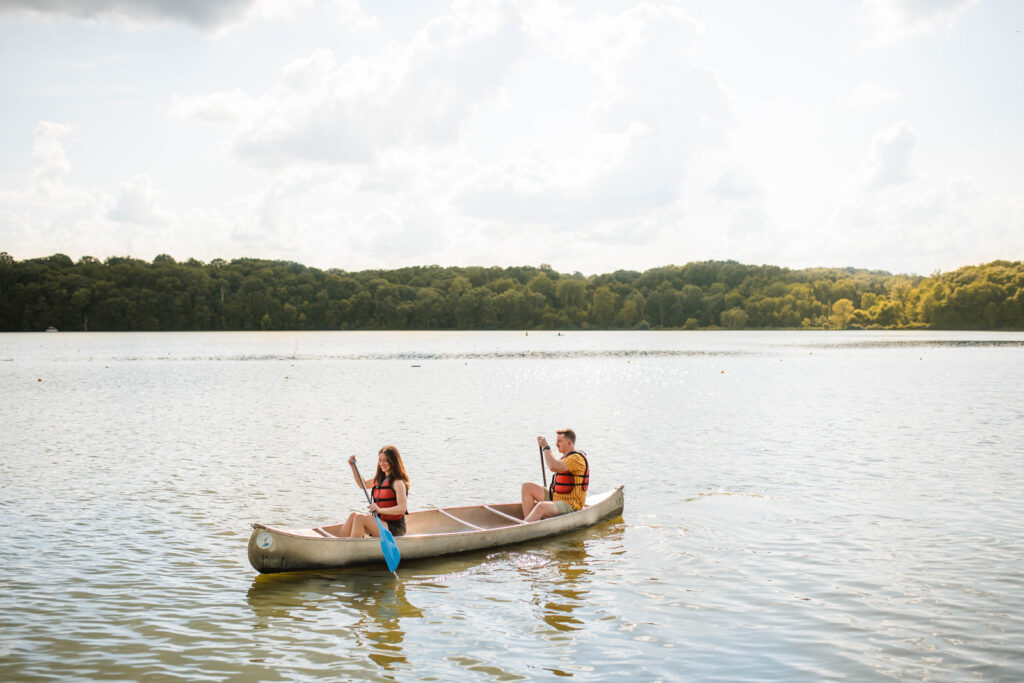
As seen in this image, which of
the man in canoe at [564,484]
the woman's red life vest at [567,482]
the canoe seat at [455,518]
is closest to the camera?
the canoe seat at [455,518]

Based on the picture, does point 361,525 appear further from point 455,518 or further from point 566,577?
point 566,577

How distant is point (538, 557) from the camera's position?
12312 millimetres

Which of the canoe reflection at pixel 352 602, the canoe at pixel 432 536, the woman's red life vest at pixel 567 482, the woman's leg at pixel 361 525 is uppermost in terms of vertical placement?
the woman's red life vest at pixel 567 482

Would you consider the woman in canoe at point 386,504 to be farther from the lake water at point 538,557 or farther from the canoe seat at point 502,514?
the canoe seat at point 502,514

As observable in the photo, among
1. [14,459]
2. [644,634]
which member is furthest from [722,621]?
[14,459]

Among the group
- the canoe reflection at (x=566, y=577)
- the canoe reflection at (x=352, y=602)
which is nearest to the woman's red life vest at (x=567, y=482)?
the canoe reflection at (x=566, y=577)

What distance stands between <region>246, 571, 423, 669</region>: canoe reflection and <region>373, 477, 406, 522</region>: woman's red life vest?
2.59 ft

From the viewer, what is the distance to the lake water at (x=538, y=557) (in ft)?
27.8

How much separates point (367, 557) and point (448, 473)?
25.6 feet

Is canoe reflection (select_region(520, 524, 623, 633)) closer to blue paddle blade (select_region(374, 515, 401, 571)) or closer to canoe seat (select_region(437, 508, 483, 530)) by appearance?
canoe seat (select_region(437, 508, 483, 530))

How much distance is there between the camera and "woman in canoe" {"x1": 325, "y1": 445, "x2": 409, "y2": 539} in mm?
11750

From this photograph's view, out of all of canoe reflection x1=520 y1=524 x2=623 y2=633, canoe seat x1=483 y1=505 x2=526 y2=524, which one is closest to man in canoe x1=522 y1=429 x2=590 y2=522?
canoe seat x1=483 y1=505 x2=526 y2=524

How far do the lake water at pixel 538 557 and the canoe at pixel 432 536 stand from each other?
0.80 ft

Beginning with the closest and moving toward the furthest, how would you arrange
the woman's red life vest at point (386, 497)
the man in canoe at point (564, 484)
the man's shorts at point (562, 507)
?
1. the woman's red life vest at point (386, 497)
2. the man's shorts at point (562, 507)
3. the man in canoe at point (564, 484)
